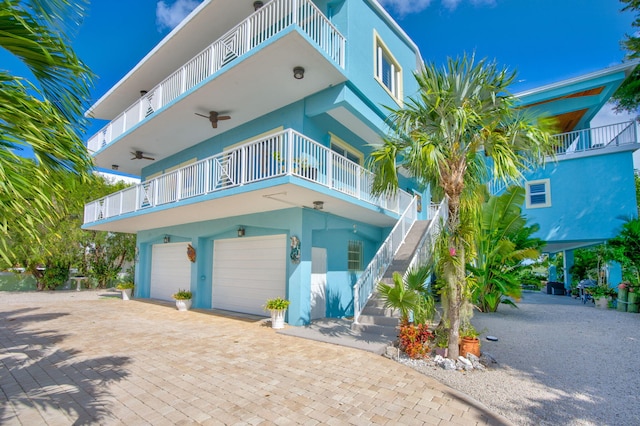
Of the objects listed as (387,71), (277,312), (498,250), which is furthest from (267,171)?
(498,250)

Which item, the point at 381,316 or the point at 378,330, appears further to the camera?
the point at 381,316

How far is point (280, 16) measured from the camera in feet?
34.3

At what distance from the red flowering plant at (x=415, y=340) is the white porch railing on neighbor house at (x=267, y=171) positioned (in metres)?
4.19

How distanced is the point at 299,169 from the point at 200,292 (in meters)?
8.05

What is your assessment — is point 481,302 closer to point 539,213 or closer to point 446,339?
point 446,339

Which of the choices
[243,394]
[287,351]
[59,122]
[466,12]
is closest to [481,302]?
[287,351]

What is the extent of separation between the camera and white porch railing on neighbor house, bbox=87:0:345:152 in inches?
380

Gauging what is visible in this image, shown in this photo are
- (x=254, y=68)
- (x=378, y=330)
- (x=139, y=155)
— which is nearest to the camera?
(x=378, y=330)

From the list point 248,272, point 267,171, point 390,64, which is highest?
point 390,64

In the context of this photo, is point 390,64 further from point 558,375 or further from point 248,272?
point 558,375

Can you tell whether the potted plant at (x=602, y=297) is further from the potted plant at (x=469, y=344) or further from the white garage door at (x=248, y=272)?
the white garage door at (x=248, y=272)

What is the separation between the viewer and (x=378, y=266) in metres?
10.9

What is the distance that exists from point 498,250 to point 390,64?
906cm

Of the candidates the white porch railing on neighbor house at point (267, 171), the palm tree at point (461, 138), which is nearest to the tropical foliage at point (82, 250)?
the white porch railing on neighbor house at point (267, 171)
